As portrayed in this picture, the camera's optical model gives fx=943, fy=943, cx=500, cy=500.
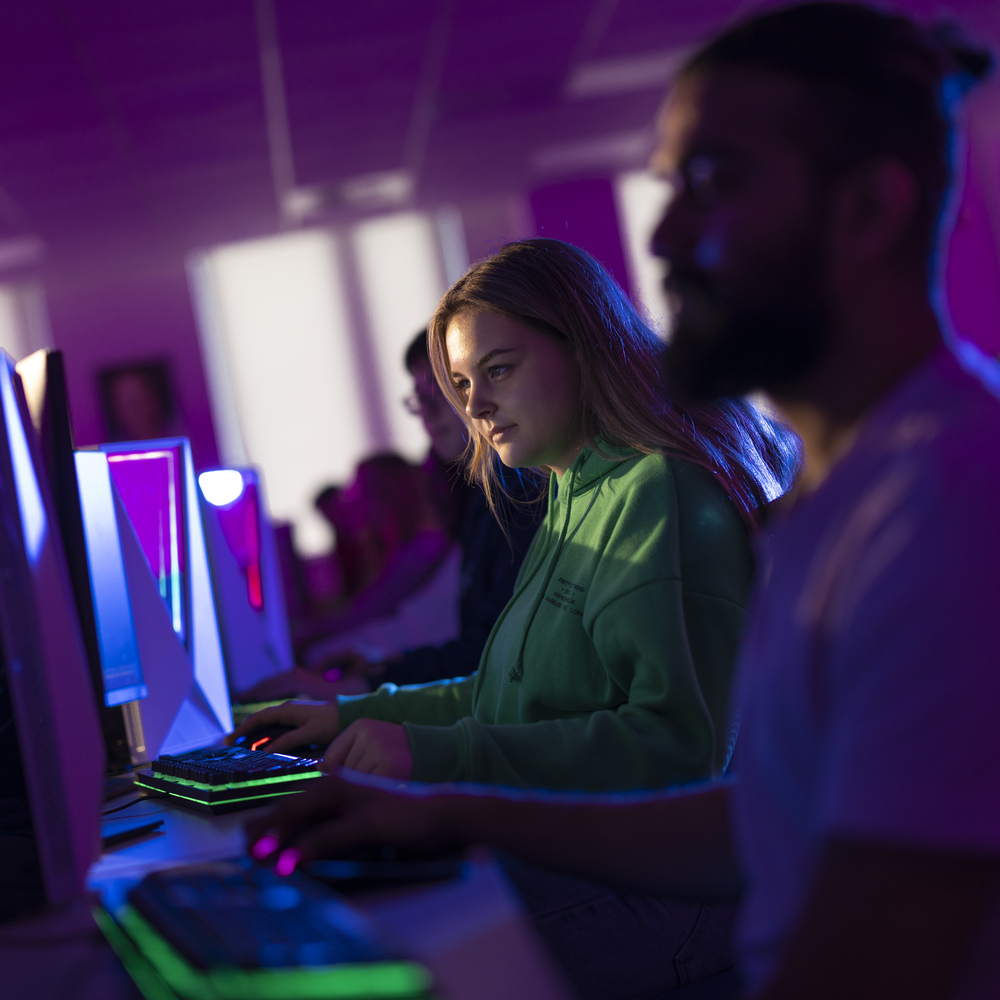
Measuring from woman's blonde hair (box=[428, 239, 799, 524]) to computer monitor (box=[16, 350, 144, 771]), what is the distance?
0.60 meters

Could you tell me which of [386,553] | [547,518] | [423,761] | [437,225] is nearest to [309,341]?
[437,225]

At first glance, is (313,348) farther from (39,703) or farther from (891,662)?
(891,662)

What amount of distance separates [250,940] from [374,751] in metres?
0.53

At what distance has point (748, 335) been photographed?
2.10ft

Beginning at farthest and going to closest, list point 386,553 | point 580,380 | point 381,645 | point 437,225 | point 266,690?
point 437,225 < point 386,553 < point 381,645 < point 266,690 < point 580,380

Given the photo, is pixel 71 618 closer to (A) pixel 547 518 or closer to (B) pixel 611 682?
(B) pixel 611 682

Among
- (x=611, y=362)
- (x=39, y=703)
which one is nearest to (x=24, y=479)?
(x=39, y=703)

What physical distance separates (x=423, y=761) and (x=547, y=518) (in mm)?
559

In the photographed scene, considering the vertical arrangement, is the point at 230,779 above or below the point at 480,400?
below

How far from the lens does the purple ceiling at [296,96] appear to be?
10.8 ft

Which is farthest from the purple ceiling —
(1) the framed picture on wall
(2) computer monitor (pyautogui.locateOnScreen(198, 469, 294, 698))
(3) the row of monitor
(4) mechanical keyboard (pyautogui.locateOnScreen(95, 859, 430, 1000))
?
(4) mechanical keyboard (pyautogui.locateOnScreen(95, 859, 430, 1000))

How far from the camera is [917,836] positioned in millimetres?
468

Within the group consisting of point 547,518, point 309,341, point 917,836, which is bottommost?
point 917,836

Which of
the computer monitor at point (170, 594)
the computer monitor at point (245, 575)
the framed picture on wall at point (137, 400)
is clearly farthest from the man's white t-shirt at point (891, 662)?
the framed picture on wall at point (137, 400)
